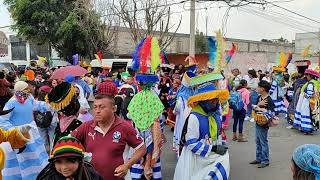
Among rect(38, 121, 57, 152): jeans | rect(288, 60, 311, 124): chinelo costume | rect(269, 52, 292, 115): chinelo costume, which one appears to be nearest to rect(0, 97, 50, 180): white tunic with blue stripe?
rect(38, 121, 57, 152): jeans

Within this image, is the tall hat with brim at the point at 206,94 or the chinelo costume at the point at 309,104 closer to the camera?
the tall hat with brim at the point at 206,94

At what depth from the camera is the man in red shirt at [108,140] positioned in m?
3.54

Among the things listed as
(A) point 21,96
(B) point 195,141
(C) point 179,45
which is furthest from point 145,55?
(C) point 179,45

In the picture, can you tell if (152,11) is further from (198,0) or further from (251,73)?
(251,73)

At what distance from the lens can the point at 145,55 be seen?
540 centimetres

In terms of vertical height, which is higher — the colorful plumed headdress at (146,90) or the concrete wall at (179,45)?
the concrete wall at (179,45)

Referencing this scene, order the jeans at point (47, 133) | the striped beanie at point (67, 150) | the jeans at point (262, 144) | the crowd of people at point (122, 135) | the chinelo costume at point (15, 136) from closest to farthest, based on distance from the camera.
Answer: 1. the striped beanie at point (67, 150)
2. the crowd of people at point (122, 135)
3. the chinelo costume at point (15, 136)
4. the jeans at point (47, 133)
5. the jeans at point (262, 144)

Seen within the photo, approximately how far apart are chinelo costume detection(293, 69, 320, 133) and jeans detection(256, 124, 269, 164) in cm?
367

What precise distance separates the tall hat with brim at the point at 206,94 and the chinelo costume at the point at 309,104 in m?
6.27

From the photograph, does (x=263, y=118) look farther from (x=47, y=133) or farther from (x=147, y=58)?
(x=47, y=133)

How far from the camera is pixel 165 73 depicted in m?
12.5

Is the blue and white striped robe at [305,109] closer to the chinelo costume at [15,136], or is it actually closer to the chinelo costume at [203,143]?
the chinelo costume at [203,143]

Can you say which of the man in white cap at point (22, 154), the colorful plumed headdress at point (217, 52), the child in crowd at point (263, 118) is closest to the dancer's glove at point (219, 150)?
the colorful plumed headdress at point (217, 52)

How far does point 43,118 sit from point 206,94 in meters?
3.25
